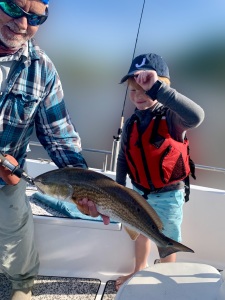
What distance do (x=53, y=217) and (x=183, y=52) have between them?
3.37 meters

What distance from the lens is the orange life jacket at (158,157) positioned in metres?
1.95

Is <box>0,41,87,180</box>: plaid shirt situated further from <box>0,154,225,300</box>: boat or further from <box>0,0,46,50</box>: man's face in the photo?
<box>0,154,225,300</box>: boat

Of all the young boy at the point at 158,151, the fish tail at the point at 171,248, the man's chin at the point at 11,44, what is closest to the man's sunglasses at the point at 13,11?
the man's chin at the point at 11,44

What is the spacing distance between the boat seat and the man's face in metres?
1.15

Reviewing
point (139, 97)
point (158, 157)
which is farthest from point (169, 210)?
point (139, 97)

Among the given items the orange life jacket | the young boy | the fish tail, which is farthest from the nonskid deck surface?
the fish tail

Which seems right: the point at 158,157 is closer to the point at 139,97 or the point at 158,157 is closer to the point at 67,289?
the point at 139,97

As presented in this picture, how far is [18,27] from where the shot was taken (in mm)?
1527

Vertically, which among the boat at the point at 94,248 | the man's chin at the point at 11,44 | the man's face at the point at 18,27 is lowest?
the boat at the point at 94,248

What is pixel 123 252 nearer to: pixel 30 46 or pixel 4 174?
pixel 4 174

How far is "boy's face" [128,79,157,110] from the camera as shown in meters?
1.96

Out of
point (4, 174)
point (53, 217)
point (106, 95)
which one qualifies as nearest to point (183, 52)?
point (106, 95)

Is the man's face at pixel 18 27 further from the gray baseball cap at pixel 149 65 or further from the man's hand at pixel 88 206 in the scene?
the man's hand at pixel 88 206

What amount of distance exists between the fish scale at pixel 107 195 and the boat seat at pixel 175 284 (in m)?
0.13
